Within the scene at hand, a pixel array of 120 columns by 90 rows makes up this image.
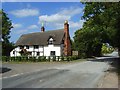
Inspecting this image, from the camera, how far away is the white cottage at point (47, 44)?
62519 mm

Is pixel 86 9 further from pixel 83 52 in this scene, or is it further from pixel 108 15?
pixel 83 52

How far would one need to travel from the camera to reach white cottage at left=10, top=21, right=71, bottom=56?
205 ft

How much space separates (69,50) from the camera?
6500 centimetres

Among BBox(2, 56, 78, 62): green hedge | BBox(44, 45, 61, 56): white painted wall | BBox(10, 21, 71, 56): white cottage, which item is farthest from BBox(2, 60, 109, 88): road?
BBox(10, 21, 71, 56): white cottage

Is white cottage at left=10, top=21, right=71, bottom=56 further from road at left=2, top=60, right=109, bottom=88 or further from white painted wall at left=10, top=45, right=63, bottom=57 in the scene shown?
road at left=2, top=60, right=109, bottom=88

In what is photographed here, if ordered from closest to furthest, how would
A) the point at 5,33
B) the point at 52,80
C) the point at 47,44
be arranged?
1. the point at 52,80
2. the point at 5,33
3. the point at 47,44

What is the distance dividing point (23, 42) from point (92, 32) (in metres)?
38.9

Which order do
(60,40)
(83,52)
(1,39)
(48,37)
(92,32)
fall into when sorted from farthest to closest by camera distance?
1. (83,52)
2. (48,37)
3. (60,40)
4. (1,39)
5. (92,32)

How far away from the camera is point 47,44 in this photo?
6462 centimetres

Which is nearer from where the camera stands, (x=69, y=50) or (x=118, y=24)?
(x=118, y=24)

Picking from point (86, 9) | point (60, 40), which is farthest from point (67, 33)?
point (86, 9)

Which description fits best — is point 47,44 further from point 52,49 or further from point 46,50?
point 52,49

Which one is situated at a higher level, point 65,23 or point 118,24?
point 65,23

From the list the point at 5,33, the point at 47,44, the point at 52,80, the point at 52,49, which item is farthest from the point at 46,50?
the point at 52,80
